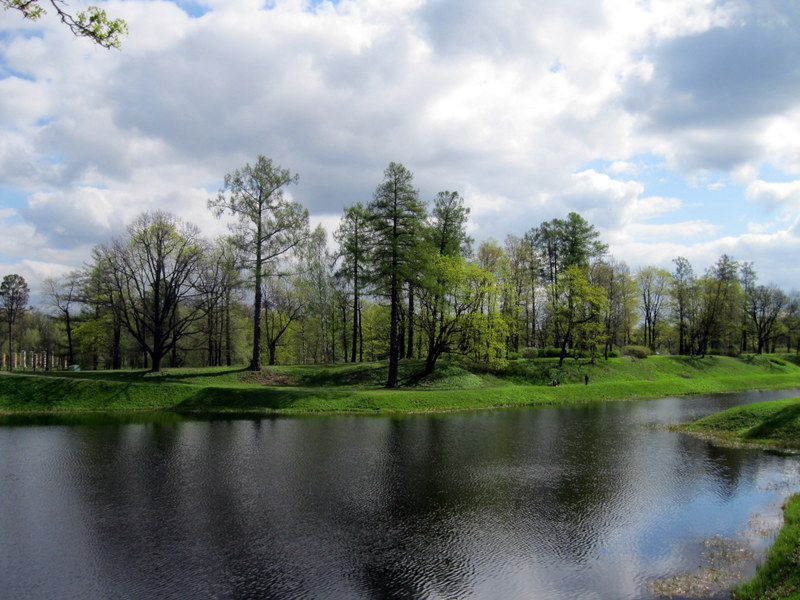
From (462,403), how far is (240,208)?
23866 mm

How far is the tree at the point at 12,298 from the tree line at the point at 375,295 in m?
0.18

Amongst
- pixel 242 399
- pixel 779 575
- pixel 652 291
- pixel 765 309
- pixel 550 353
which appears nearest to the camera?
pixel 779 575

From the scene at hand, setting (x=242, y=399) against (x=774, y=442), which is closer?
(x=774, y=442)

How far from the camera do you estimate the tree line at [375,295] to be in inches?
1674

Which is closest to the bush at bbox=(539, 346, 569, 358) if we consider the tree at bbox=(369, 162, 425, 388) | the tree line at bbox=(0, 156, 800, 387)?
the tree line at bbox=(0, 156, 800, 387)

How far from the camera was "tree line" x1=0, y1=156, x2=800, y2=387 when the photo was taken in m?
42.5

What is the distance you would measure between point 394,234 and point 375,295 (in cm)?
553

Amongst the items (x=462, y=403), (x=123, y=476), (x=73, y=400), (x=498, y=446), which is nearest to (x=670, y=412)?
(x=462, y=403)

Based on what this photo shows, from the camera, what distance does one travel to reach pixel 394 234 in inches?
1660

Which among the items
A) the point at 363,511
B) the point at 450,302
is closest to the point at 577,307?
the point at 450,302

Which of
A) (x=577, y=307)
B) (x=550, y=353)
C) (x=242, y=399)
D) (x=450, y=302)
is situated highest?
(x=450, y=302)

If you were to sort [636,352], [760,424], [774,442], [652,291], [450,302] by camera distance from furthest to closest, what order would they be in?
[652,291]
[636,352]
[450,302]
[760,424]
[774,442]

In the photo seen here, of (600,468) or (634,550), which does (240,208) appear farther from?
(634,550)

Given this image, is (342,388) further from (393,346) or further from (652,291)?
(652,291)
